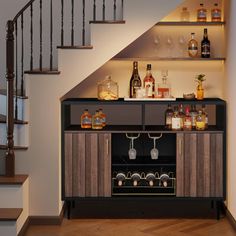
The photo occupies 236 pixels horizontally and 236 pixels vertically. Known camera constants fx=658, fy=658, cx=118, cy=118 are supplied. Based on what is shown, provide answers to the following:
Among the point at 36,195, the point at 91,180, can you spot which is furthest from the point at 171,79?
the point at 36,195

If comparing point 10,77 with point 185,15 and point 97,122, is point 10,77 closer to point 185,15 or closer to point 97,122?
point 97,122

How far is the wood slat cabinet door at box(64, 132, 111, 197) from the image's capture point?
5.79 metres

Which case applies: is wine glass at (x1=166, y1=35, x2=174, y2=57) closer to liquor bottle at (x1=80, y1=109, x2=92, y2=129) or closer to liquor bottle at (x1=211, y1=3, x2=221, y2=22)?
liquor bottle at (x1=211, y1=3, x2=221, y2=22)

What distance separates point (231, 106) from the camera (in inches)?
222

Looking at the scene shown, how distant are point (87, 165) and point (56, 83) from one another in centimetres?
78

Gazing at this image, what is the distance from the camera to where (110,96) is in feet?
19.4

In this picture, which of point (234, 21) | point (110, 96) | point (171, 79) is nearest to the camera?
point (234, 21)

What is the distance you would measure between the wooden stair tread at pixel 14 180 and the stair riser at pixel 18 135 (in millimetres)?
296

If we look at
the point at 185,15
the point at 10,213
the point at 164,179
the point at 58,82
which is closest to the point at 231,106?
the point at 164,179

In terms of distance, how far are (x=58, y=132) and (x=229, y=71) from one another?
160cm

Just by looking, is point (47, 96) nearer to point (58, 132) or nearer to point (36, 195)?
point (58, 132)

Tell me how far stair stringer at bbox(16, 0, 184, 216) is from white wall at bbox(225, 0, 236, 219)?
50 cm

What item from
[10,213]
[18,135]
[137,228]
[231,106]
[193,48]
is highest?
[193,48]

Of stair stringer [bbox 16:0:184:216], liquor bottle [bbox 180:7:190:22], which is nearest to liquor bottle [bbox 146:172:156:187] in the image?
stair stringer [bbox 16:0:184:216]
